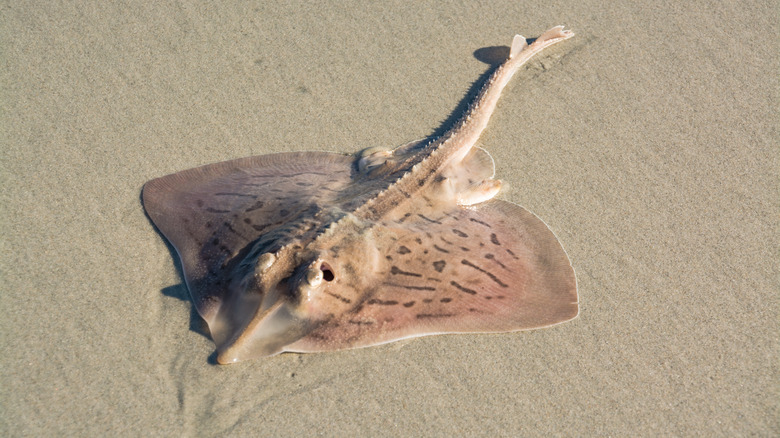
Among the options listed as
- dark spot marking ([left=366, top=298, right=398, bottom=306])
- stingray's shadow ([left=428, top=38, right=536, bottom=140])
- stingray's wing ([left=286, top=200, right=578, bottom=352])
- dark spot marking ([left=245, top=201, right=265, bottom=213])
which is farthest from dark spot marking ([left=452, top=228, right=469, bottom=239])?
dark spot marking ([left=245, top=201, right=265, bottom=213])

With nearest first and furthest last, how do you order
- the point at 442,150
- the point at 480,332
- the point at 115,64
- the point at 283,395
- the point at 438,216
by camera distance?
1. the point at 283,395
2. the point at 480,332
3. the point at 438,216
4. the point at 442,150
5. the point at 115,64

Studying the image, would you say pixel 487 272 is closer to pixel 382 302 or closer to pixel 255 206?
pixel 382 302

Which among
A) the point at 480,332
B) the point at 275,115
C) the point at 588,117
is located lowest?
the point at 480,332

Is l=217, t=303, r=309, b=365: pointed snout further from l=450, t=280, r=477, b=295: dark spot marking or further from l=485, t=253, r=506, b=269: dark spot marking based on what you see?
l=485, t=253, r=506, b=269: dark spot marking

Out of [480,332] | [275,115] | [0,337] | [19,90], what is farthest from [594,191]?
[19,90]

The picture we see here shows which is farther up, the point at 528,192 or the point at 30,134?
A: the point at 30,134

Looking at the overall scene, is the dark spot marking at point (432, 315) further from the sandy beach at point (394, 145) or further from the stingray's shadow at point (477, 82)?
the stingray's shadow at point (477, 82)

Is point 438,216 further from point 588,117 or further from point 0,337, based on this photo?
point 0,337
